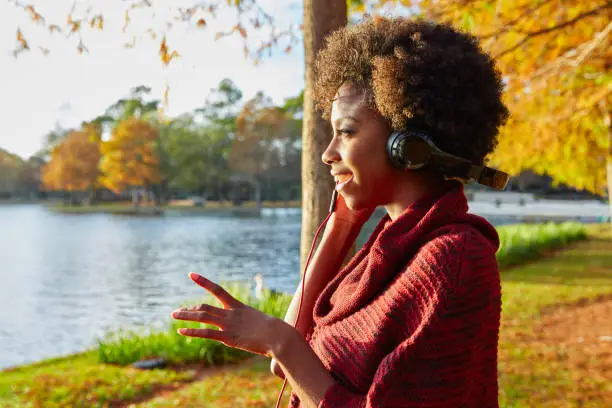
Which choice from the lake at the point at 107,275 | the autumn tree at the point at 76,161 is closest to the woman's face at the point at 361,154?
the lake at the point at 107,275

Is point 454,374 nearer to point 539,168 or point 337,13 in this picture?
point 337,13

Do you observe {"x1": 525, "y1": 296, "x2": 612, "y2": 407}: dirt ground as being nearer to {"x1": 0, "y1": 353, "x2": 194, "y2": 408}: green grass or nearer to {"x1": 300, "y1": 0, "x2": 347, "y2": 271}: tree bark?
{"x1": 300, "y1": 0, "x2": 347, "y2": 271}: tree bark

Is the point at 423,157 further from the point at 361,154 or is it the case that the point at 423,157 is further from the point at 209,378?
the point at 209,378

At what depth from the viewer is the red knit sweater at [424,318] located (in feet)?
4.33

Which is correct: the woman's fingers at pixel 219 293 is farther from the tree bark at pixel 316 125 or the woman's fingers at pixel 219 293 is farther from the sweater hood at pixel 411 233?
the tree bark at pixel 316 125

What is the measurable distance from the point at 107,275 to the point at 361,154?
55.1 feet

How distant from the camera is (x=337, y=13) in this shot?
3648mm

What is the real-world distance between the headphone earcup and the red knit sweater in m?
0.11

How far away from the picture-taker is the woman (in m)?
1.33

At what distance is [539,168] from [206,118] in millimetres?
42287

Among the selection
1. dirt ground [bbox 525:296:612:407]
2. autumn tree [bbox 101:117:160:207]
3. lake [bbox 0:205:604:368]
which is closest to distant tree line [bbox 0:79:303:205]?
Answer: autumn tree [bbox 101:117:160:207]

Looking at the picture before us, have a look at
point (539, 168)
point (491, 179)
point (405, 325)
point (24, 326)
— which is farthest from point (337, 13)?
point (539, 168)

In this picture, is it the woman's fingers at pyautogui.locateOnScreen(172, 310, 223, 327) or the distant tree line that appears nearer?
the woman's fingers at pyautogui.locateOnScreen(172, 310, 223, 327)

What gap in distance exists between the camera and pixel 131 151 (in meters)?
49.5
